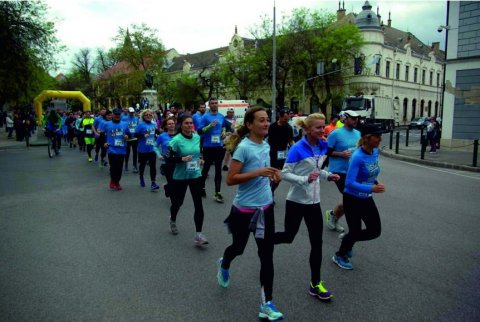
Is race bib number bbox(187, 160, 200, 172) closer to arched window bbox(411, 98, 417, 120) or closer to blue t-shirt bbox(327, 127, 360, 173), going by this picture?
blue t-shirt bbox(327, 127, 360, 173)

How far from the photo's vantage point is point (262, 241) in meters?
3.34

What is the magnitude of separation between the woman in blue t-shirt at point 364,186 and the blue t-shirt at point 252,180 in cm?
110

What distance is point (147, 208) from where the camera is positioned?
7449 mm

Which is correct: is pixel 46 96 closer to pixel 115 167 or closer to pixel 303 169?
pixel 115 167

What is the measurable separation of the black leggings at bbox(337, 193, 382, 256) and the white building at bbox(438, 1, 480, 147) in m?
18.2

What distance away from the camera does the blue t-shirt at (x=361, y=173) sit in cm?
402

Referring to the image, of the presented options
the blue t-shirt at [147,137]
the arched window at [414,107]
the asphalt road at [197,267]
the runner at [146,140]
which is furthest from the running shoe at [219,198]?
the arched window at [414,107]

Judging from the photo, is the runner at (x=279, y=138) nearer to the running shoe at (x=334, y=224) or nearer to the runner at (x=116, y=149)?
the running shoe at (x=334, y=224)

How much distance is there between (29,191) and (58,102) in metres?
40.3

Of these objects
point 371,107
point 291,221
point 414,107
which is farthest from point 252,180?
point 414,107

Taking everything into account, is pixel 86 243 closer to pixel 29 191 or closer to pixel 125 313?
pixel 125 313

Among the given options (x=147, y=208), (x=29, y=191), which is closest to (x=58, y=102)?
(x=29, y=191)

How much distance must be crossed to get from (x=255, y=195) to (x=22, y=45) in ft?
80.8

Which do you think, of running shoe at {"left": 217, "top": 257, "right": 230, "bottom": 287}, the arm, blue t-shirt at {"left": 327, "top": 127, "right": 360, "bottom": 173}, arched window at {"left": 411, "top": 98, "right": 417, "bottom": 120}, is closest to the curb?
blue t-shirt at {"left": 327, "top": 127, "right": 360, "bottom": 173}
